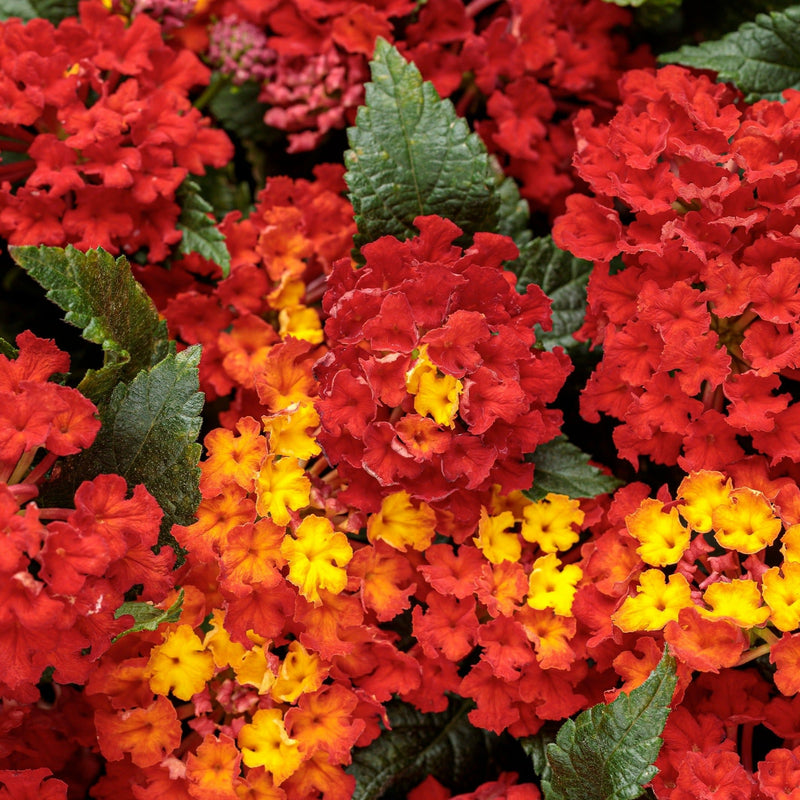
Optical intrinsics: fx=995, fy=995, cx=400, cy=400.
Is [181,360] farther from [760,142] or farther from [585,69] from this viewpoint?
[585,69]

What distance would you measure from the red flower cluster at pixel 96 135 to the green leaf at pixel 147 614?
1.34ft

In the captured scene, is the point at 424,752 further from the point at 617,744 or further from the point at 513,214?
the point at 513,214

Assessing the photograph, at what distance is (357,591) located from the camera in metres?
0.94

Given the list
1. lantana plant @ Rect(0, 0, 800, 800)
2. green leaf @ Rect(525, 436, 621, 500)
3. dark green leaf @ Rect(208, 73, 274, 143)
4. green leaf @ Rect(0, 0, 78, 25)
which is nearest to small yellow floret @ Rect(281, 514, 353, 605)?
lantana plant @ Rect(0, 0, 800, 800)

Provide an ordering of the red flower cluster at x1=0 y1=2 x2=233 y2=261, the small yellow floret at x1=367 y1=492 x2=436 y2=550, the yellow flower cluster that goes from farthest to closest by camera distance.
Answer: the red flower cluster at x1=0 y1=2 x2=233 y2=261
the small yellow floret at x1=367 y1=492 x2=436 y2=550
the yellow flower cluster

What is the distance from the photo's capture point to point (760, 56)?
1188 millimetres

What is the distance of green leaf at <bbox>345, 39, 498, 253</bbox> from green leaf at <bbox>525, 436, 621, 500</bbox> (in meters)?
0.28

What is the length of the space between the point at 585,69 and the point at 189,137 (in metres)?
0.51

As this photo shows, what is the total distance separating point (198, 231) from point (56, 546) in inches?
19.2

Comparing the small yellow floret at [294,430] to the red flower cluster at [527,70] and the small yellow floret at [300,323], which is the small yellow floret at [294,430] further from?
the red flower cluster at [527,70]

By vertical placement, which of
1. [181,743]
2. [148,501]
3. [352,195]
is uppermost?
[352,195]

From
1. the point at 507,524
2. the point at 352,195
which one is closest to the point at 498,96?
the point at 352,195

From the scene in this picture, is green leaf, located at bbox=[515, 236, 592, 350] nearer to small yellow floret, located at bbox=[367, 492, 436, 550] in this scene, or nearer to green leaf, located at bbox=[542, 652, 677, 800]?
small yellow floret, located at bbox=[367, 492, 436, 550]

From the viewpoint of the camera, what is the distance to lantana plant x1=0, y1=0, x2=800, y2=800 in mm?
846
